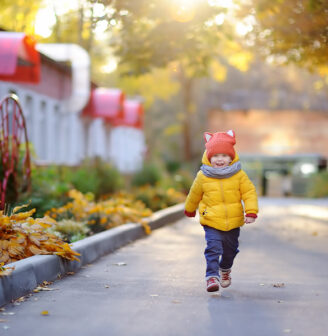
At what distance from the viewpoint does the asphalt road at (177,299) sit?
6.08 metres

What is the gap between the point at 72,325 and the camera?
6.15 meters

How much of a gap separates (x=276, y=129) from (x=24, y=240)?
160 ft

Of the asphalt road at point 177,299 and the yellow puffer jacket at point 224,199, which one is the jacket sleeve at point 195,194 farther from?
the asphalt road at point 177,299

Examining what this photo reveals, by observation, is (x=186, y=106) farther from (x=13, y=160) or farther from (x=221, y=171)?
(x=221, y=171)

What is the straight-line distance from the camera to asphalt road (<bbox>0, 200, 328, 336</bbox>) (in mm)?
6078

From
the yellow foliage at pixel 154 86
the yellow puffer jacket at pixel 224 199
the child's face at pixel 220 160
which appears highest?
the yellow foliage at pixel 154 86

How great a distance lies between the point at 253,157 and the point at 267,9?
40262mm

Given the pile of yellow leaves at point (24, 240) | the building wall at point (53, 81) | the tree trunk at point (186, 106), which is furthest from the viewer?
the tree trunk at point (186, 106)

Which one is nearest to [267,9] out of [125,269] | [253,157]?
[125,269]

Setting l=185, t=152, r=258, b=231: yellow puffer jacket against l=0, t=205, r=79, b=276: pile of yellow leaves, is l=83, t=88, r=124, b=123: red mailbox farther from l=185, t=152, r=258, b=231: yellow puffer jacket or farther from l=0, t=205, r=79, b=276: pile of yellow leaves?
l=185, t=152, r=258, b=231: yellow puffer jacket

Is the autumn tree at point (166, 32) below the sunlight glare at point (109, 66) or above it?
below

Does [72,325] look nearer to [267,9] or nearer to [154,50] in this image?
[267,9]

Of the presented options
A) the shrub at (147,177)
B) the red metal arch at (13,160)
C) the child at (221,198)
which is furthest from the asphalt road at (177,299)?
the shrub at (147,177)

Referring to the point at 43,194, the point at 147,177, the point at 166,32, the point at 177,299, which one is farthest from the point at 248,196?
the point at 147,177
